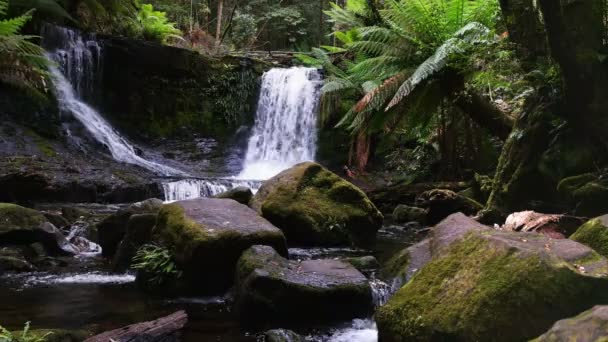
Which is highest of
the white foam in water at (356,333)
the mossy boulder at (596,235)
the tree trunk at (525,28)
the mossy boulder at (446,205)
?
the tree trunk at (525,28)

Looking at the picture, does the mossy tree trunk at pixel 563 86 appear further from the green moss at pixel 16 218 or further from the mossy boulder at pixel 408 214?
the green moss at pixel 16 218

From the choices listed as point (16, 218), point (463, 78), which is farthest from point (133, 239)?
point (463, 78)

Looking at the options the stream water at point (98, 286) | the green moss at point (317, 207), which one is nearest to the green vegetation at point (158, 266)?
the stream water at point (98, 286)

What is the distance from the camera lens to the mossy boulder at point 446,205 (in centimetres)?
750

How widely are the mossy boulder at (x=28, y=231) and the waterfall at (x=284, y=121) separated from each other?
7.92m

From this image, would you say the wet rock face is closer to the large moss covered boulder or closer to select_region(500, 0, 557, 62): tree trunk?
A: select_region(500, 0, 557, 62): tree trunk

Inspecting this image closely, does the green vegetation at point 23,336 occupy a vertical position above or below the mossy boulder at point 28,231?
above

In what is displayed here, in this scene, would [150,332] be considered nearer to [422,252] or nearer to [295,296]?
[295,296]

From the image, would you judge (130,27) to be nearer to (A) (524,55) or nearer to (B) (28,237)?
(B) (28,237)

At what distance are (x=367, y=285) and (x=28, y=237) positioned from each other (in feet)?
12.5

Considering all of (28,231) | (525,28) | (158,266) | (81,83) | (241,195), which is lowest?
(28,231)

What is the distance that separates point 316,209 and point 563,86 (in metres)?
3.08

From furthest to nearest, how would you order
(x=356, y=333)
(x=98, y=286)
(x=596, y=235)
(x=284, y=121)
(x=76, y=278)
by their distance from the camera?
1. (x=284, y=121)
2. (x=76, y=278)
3. (x=98, y=286)
4. (x=356, y=333)
5. (x=596, y=235)

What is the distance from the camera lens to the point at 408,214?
28.1 feet
